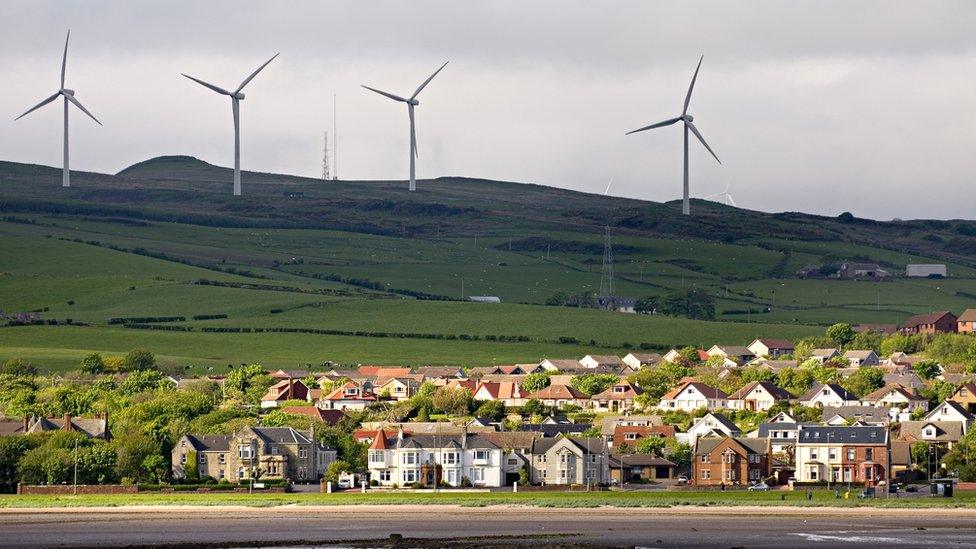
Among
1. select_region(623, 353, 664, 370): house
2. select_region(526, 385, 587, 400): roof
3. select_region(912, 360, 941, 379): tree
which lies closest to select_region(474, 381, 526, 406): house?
select_region(526, 385, 587, 400): roof

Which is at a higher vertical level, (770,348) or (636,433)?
(770,348)

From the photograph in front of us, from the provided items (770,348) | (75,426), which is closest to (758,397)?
(770,348)

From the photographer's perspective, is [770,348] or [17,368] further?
[770,348]

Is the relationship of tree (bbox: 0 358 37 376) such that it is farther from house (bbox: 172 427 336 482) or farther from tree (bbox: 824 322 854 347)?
tree (bbox: 824 322 854 347)

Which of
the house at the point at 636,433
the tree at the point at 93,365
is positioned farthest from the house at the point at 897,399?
the tree at the point at 93,365

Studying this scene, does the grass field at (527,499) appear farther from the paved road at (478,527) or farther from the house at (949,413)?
the house at (949,413)

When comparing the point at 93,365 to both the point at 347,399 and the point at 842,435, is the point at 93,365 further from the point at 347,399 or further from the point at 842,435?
the point at 842,435
